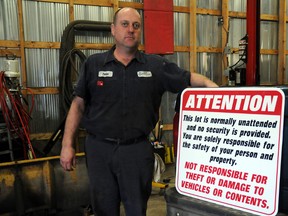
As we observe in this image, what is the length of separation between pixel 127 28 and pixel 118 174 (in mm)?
936

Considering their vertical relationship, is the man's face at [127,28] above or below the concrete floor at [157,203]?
above

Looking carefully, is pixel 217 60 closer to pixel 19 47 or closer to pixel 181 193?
pixel 19 47

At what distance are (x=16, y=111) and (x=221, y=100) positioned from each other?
270 centimetres

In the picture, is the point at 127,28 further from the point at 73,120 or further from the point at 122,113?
the point at 73,120

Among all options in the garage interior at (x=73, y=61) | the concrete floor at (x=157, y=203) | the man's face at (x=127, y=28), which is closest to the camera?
the man's face at (x=127, y=28)

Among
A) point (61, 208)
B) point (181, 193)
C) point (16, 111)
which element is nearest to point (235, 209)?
point (181, 193)

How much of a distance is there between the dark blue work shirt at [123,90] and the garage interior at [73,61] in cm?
38

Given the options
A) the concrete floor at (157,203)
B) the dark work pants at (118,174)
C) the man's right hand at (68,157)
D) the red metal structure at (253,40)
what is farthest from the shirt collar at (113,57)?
the concrete floor at (157,203)

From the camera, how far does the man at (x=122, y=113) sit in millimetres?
1978

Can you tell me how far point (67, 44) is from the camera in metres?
4.51

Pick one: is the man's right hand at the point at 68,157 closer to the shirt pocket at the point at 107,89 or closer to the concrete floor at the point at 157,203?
the shirt pocket at the point at 107,89

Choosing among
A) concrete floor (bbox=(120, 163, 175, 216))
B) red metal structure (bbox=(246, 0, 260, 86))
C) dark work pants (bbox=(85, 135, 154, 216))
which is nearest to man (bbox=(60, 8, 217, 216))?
dark work pants (bbox=(85, 135, 154, 216))

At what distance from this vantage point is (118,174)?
200cm

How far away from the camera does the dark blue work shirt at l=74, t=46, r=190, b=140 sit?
1981mm
